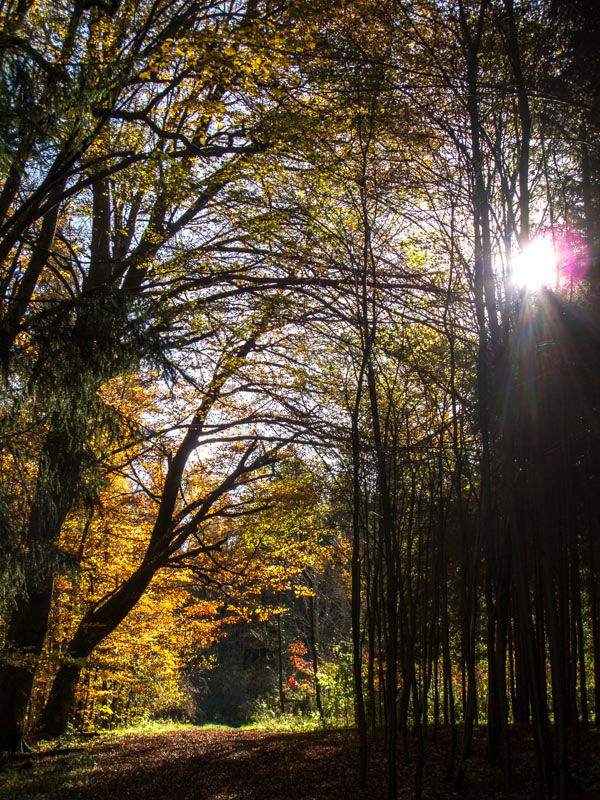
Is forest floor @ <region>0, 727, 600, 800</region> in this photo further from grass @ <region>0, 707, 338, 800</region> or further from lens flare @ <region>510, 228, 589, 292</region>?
lens flare @ <region>510, 228, 589, 292</region>

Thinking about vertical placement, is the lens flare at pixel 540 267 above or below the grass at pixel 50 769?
above

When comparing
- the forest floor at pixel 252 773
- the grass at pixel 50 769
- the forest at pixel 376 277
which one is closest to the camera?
the forest at pixel 376 277

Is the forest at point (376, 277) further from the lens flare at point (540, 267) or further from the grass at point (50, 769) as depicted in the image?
the grass at point (50, 769)

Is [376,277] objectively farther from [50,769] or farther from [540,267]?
[50,769]

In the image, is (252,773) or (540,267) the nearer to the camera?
(540,267)

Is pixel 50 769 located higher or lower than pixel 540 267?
lower

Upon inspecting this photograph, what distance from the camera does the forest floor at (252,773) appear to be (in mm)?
4816

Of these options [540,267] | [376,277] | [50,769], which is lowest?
[50,769]

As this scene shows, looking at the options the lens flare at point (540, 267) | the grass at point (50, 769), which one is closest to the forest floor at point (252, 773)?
the grass at point (50, 769)

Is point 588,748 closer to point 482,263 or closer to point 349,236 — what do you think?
point 482,263

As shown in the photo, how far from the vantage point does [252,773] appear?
6.66m

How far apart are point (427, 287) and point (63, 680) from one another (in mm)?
8306

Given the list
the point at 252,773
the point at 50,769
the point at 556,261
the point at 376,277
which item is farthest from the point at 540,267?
the point at 50,769

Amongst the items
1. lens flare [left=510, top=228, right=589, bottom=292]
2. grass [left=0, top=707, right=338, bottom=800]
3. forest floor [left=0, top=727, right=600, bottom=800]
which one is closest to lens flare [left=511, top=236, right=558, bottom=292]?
lens flare [left=510, top=228, right=589, bottom=292]
